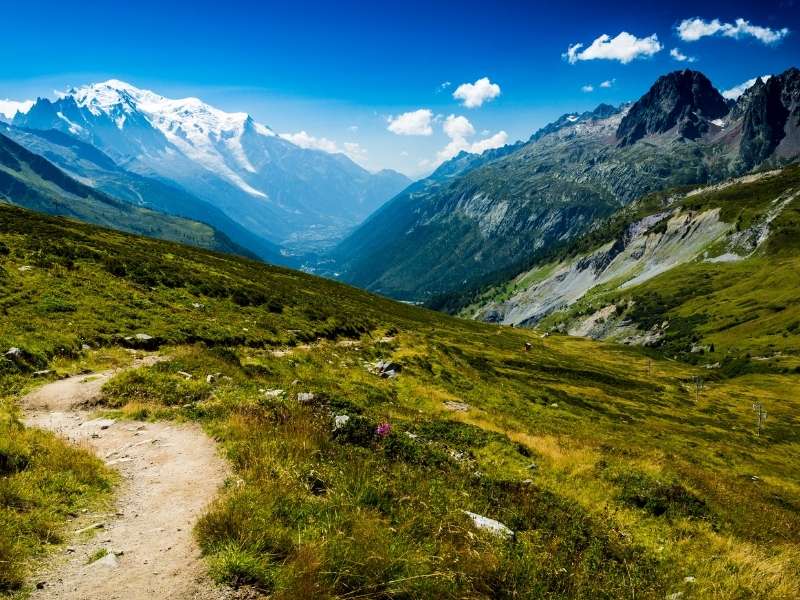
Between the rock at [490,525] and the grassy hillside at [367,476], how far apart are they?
0.83 ft

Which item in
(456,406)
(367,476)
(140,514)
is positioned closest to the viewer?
(140,514)

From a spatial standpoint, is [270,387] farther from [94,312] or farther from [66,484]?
[94,312]

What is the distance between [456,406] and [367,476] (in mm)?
19754

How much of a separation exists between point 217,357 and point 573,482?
645 inches

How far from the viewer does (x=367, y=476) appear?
10047 mm

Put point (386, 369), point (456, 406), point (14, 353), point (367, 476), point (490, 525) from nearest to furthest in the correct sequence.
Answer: point (490, 525) → point (367, 476) → point (14, 353) → point (456, 406) → point (386, 369)

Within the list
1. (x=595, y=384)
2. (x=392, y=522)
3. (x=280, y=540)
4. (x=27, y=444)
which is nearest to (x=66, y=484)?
(x=27, y=444)

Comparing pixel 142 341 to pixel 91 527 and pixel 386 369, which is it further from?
pixel 91 527

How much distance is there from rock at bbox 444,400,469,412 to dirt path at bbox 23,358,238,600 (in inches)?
702

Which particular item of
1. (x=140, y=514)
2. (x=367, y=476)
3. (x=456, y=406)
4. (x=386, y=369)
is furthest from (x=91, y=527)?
(x=386, y=369)

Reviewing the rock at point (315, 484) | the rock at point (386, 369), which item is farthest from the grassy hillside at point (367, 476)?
the rock at point (386, 369)

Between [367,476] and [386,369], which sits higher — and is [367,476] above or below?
above

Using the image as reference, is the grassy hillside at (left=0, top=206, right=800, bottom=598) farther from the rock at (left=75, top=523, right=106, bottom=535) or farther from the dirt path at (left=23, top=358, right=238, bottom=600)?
the rock at (left=75, top=523, right=106, bottom=535)

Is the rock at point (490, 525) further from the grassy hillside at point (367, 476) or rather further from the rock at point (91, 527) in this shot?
the rock at point (91, 527)
